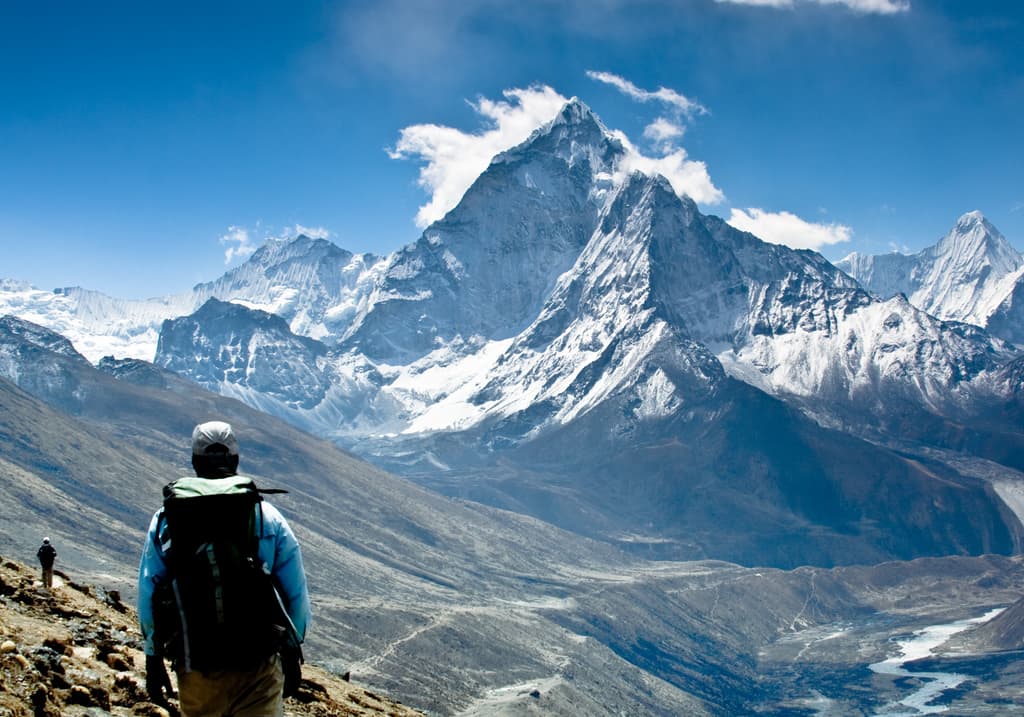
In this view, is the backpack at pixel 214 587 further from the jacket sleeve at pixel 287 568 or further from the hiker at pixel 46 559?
the hiker at pixel 46 559

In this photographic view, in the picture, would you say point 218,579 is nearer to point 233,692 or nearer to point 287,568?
point 287,568

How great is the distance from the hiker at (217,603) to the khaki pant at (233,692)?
0.6 inches

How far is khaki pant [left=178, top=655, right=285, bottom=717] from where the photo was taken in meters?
14.9

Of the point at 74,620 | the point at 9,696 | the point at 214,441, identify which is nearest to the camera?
the point at 214,441

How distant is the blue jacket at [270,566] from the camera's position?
1499cm

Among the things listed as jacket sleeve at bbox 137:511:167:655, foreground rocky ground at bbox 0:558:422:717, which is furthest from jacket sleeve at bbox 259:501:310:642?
foreground rocky ground at bbox 0:558:422:717

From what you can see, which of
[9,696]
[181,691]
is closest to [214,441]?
[181,691]

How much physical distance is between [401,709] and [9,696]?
22.6m

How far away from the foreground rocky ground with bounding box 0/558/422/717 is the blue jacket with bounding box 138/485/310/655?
742 centimetres

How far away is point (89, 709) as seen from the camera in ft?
76.4

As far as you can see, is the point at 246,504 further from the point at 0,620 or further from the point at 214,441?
the point at 0,620

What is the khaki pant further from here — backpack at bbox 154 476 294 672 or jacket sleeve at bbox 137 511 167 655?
jacket sleeve at bbox 137 511 167 655

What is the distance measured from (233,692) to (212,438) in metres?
3.68

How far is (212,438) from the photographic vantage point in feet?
52.0
